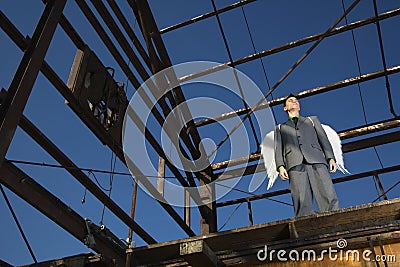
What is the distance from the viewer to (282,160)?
544 cm

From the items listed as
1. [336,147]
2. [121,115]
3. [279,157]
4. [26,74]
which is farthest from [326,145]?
[26,74]

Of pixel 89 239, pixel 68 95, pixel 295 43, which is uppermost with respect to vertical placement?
pixel 295 43

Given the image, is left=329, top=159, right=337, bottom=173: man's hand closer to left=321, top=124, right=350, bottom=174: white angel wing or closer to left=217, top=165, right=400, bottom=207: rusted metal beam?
left=321, top=124, right=350, bottom=174: white angel wing

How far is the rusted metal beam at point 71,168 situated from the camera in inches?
200

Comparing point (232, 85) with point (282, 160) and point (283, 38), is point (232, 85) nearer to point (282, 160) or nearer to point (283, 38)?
point (283, 38)

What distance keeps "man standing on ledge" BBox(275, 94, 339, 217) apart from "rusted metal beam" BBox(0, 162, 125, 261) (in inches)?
85.2

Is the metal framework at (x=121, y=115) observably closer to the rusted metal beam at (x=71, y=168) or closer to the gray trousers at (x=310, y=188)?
the rusted metal beam at (x=71, y=168)

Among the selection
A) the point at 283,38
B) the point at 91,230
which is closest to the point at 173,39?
the point at 283,38

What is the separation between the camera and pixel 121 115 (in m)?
6.30

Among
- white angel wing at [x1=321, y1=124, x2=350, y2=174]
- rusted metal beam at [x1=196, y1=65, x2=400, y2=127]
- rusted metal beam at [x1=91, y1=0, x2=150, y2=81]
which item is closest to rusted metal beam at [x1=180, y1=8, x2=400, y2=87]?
rusted metal beam at [x1=196, y1=65, x2=400, y2=127]

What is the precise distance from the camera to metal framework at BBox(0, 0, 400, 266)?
14.7 ft

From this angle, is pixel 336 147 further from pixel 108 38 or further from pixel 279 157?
pixel 108 38

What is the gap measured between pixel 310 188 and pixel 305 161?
332 millimetres

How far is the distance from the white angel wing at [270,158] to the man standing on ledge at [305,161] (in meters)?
0.15
